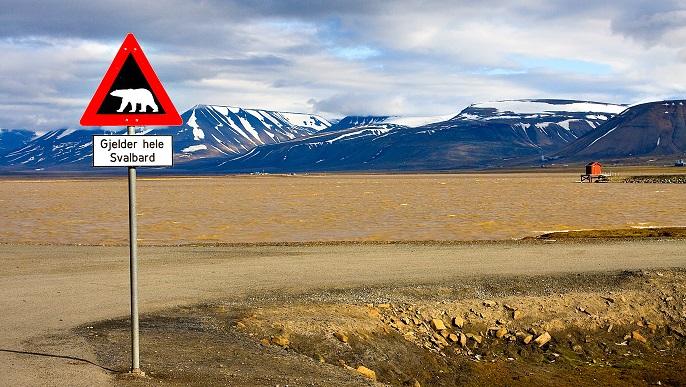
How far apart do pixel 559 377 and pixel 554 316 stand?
210cm

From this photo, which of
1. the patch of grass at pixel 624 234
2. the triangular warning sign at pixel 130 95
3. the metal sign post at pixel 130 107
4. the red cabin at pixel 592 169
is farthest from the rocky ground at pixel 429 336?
the red cabin at pixel 592 169

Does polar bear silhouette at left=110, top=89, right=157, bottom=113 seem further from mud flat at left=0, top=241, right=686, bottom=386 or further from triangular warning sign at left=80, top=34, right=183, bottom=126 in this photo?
mud flat at left=0, top=241, right=686, bottom=386

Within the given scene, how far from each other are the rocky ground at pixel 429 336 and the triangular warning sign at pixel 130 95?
298 cm

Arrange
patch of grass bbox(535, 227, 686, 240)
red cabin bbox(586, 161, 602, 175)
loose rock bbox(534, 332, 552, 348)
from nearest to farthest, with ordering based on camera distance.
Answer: loose rock bbox(534, 332, 552, 348) < patch of grass bbox(535, 227, 686, 240) < red cabin bbox(586, 161, 602, 175)

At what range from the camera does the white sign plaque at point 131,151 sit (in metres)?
8.25

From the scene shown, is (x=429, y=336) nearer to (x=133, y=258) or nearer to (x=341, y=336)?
(x=341, y=336)

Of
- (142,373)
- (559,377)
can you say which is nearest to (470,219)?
(559,377)

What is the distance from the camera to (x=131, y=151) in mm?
8250

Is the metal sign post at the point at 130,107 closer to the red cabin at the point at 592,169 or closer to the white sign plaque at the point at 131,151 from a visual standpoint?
the white sign plaque at the point at 131,151

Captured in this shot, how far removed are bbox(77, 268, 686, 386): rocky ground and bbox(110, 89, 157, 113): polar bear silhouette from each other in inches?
121

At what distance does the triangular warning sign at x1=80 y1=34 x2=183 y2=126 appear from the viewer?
26.9 ft

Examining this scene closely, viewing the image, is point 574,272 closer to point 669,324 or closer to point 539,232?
point 669,324

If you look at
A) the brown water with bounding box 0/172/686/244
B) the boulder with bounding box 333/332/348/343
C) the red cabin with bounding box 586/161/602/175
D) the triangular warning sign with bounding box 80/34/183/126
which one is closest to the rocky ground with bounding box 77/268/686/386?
the boulder with bounding box 333/332/348/343

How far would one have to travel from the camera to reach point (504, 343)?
13258mm
